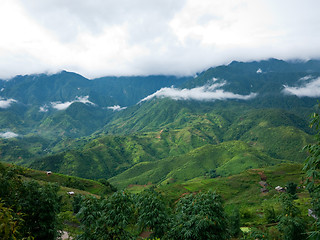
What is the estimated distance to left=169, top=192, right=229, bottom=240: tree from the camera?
17.0m

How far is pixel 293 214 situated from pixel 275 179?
144666 mm

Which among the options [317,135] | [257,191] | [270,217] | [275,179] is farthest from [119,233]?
[275,179]

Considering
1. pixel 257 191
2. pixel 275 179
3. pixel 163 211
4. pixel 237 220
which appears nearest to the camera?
pixel 163 211

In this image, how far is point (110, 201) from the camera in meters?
18.2

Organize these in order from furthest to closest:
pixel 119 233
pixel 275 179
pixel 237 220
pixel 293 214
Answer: pixel 275 179
pixel 237 220
pixel 293 214
pixel 119 233

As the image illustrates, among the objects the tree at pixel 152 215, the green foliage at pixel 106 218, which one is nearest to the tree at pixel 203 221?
the tree at pixel 152 215

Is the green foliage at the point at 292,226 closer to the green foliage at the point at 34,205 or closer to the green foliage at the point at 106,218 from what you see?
the green foliage at the point at 106,218

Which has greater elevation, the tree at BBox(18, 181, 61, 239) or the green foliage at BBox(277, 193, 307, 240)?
the tree at BBox(18, 181, 61, 239)

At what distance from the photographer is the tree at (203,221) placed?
1705 centimetres

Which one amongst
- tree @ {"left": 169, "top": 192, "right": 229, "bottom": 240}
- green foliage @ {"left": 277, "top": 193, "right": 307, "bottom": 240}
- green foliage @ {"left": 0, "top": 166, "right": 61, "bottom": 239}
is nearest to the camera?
green foliage @ {"left": 0, "top": 166, "right": 61, "bottom": 239}

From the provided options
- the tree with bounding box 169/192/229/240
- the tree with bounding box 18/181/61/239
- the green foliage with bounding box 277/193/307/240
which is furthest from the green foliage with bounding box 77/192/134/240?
the green foliage with bounding box 277/193/307/240

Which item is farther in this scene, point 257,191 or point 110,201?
point 257,191

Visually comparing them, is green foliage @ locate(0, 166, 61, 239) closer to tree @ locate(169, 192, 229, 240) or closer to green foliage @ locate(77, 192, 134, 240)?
green foliage @ locate(77, 192, 134, 240)

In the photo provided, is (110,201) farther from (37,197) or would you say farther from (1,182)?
(1,182)
